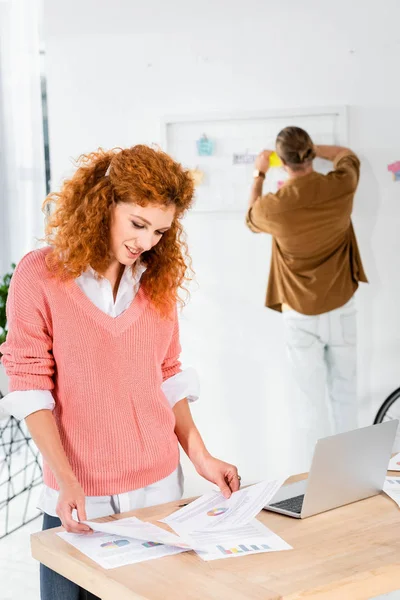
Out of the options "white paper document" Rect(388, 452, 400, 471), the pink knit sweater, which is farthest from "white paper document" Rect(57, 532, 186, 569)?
"white paper document" Rect(388, 452, 400, 471)

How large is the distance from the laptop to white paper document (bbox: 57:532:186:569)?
32 centimetres

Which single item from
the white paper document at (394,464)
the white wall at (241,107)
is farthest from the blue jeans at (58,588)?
the white wall at (241,107)

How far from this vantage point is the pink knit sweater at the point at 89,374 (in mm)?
1851

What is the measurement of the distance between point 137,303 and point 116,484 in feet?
1.34

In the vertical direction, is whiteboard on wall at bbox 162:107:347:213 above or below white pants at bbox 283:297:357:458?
above

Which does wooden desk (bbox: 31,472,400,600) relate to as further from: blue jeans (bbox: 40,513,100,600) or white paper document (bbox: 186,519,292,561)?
blue jeans (bbox: 40,513,100,600)

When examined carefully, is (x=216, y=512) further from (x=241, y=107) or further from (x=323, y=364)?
(x=241, y=107)

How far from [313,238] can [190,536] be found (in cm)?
230

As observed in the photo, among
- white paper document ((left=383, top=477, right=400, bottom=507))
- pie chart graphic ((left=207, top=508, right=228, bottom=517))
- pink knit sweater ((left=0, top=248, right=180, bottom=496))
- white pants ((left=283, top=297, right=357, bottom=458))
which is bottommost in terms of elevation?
white pants ((left=283, top=297, right=357, bottom=458))

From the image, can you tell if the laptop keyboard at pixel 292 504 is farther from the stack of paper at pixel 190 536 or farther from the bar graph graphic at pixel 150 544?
the bar graph graphic at pixel 150 544

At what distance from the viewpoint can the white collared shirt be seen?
1821 mm

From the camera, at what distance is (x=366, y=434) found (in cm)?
183

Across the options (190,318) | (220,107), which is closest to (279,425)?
(190,318)

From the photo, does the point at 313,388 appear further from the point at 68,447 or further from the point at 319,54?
the point at 68,447
